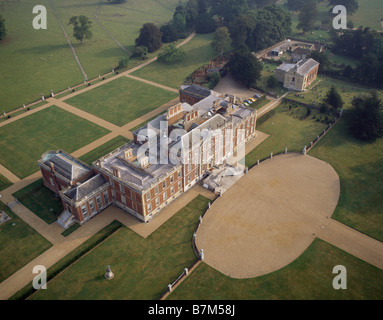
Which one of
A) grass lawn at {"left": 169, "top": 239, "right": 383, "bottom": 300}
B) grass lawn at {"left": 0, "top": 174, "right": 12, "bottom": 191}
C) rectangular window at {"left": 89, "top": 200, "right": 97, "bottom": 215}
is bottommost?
grass lawn at {"left": 169, "top": 239, "right": 383, "bottom": 300}

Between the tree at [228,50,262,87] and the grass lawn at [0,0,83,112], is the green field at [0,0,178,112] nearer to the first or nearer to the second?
the grass lawn at [0,0,83,112]

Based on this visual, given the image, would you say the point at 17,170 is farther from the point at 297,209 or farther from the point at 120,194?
the point at 297,209

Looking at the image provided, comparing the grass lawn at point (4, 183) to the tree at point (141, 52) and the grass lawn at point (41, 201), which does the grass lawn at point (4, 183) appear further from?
the tree at point (141, 52)

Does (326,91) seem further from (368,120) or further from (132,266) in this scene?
(132,266)

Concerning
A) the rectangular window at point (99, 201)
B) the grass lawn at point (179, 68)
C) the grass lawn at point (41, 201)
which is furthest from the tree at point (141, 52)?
the rectangular window at point (99, 201)

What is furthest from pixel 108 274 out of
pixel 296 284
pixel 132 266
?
pixel 296 284

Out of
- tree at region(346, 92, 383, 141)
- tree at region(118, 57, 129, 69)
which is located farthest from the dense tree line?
tree at region(118, 57, 129, 69)
